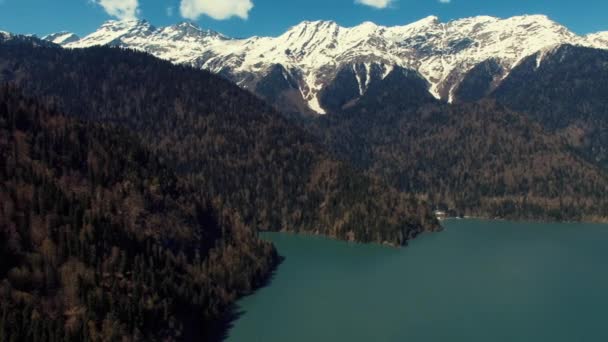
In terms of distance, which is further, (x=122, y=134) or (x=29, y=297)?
(x=122, y=134)

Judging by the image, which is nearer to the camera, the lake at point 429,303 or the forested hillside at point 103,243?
the forested hillside at point 103,243

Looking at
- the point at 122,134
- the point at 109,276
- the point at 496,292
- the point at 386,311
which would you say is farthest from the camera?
the point at 122,134

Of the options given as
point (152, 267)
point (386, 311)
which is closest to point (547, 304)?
point (386, 311)

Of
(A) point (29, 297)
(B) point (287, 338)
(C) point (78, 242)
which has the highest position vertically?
(C) point (78, 242)

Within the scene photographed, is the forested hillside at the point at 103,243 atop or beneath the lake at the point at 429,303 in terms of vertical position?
atop

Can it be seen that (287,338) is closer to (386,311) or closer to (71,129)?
(386,311)
